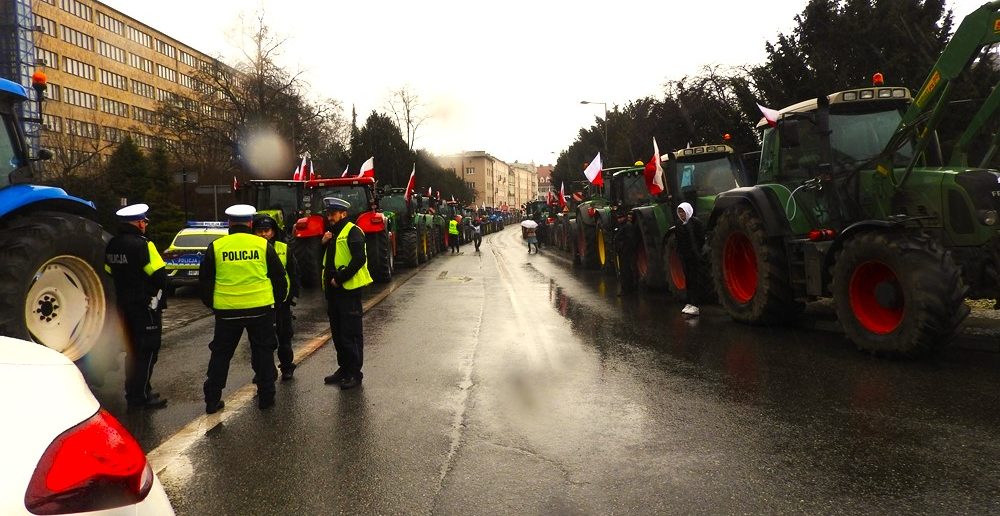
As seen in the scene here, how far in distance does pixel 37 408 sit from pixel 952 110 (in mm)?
17162

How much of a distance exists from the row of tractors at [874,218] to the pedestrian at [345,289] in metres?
4.66

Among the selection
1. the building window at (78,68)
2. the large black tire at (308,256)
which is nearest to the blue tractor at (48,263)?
the large black tire at (308,256)

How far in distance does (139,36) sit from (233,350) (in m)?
84.0

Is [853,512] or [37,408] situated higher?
[37,408]

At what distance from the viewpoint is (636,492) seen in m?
3.74

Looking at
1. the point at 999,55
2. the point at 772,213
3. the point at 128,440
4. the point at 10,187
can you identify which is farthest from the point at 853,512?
the point at 999,55

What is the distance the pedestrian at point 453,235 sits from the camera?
33719mm

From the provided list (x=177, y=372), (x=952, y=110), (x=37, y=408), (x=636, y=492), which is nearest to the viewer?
(x=37, y=408)

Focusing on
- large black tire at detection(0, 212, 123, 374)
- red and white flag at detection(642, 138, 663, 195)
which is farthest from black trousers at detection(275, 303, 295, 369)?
red and white flag at detection(642, 138, 663, 195)

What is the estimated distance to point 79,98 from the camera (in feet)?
221

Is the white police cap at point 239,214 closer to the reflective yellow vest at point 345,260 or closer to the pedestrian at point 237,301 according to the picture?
the pedestrian at point 237,301

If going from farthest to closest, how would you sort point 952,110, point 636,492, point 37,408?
1. point 952,110
2. point 636,492
3. point 37,408

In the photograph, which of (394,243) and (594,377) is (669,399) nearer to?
(594,377)

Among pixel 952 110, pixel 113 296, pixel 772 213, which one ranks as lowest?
pixel 113 296
